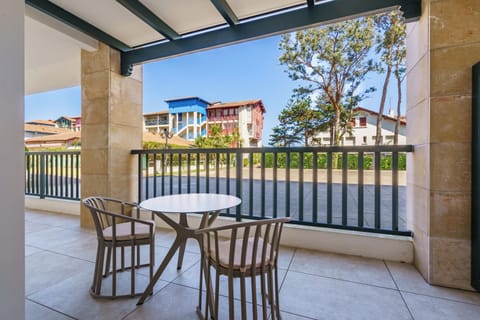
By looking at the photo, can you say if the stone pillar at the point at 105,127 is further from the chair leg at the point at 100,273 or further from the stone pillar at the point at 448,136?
the stone pillar at the point at 448,136

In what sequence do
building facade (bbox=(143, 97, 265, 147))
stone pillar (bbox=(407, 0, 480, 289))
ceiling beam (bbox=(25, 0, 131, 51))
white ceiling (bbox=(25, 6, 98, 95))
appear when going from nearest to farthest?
stone pillar (bbox=(407, 0, 480, 289)), ceiling beam (bbox=(25, 0, 131, 51)), white ceiling (bbox=(25, 6, 98, 95)), building facade (bbox=(143, 97, 265, 147))

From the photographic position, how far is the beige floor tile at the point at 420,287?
173cm

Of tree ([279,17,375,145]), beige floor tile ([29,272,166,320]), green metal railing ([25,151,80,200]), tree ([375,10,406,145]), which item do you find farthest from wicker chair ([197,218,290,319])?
tree ([375,10,406,145])

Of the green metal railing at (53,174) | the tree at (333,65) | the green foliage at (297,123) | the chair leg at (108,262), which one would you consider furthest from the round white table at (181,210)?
the green foliage at (297,123)

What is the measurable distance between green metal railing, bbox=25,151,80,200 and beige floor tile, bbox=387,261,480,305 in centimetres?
496

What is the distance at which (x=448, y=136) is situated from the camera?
188 cm

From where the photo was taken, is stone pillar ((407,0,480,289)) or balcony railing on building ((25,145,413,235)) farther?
balcony railing on building ((25,145,413,235))

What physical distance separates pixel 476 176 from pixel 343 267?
132cm

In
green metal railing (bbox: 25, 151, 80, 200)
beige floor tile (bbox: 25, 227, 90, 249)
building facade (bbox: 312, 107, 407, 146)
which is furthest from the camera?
building facade (bbox: 312, 107, 407, 146)

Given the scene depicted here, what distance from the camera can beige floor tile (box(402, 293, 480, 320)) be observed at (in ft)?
4.95

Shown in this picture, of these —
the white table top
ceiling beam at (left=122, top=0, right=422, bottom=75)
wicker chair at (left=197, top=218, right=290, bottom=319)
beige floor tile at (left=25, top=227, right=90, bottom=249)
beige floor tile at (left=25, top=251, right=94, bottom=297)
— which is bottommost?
beige floor tile at (left=25, top=251, right=94, bottom=297)

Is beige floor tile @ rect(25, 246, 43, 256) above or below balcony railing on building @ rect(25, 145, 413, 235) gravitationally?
below

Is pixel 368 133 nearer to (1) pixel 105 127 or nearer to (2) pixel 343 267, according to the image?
(2) pixel 343 267

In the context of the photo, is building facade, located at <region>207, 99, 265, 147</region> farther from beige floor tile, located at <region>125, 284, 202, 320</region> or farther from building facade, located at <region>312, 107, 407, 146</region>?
beige floor tile, located at <region>125, 284, 202, 320</region>
